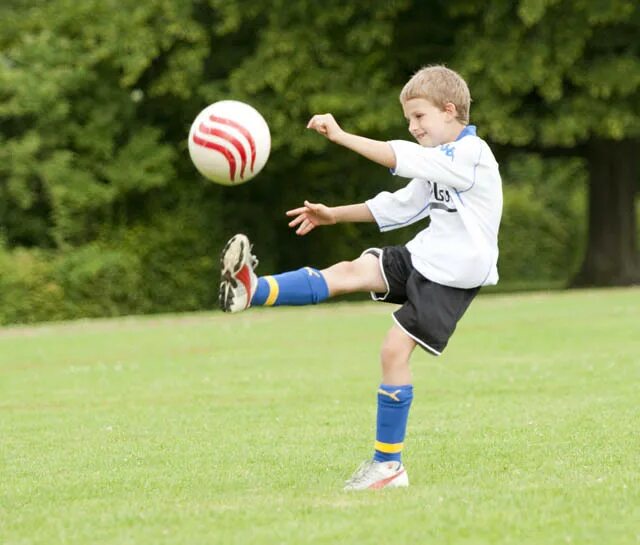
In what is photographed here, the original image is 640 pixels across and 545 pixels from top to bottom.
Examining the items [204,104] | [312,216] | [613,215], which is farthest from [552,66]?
[312,216]

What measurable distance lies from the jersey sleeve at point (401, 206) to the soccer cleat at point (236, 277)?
0.89 metres

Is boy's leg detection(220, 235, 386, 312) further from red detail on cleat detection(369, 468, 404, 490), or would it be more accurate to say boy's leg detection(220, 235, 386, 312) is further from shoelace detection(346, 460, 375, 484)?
red detail on cleat detection(369, 468, 404, 490)

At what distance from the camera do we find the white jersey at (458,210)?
6.57m

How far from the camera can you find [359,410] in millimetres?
10289

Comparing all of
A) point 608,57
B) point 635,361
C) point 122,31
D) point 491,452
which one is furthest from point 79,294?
point 491,452

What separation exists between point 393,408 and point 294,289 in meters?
0.83

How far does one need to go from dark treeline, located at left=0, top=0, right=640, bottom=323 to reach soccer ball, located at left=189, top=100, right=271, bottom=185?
17282 millimetres

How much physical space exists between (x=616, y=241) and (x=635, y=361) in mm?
17137

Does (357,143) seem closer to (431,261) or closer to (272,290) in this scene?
(431,261)

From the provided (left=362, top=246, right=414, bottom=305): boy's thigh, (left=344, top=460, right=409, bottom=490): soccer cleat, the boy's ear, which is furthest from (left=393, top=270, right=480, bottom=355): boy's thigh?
the boy's ear

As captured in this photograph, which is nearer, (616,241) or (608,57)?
(608,57)

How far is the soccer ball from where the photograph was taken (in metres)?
7.44

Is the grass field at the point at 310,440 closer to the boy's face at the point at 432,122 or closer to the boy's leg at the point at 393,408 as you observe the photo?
the boy's leg at the point at 393,408

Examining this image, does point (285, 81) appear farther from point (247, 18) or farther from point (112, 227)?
point (112, 227)
